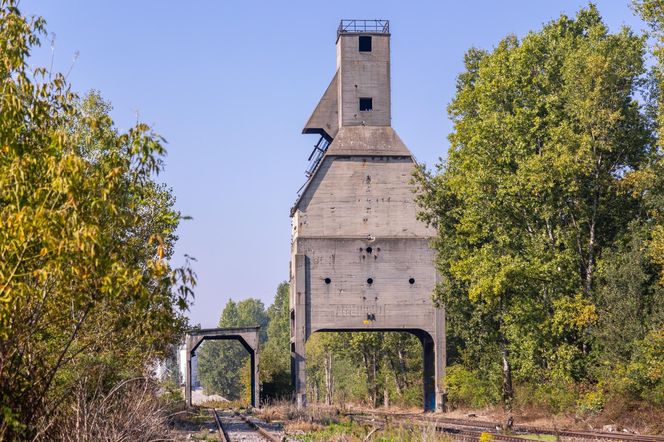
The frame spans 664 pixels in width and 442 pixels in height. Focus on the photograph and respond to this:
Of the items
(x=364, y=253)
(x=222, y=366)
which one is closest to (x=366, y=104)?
(x=364, y=253)

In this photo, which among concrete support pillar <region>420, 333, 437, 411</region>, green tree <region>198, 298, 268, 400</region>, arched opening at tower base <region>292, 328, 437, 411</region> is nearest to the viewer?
concrete support pillar <region>420, 333, 437, 411</region>

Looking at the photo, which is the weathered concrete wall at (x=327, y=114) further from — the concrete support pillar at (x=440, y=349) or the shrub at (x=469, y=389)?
the shrub at (x=469, y=389)

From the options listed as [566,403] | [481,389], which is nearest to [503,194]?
[566,403]

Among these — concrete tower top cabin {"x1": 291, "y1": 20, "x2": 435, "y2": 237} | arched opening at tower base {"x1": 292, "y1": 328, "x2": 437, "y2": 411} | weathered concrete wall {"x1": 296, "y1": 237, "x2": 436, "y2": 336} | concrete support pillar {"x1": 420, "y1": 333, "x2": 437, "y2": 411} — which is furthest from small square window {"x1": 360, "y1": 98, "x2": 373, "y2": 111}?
concrete support pillar {"x1": 420, "y1": 333, "x2": 437, "y2": 411}

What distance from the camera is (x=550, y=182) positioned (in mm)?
34438

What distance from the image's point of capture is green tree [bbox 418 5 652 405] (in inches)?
1362

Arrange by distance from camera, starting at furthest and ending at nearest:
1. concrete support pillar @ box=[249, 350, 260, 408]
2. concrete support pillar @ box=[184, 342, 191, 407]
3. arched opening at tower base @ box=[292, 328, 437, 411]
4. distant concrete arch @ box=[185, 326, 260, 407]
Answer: distant concrete arch @ box=[185, 326, 260, 407] → concrete support pillar @ box=[249, 350, 260, 408] → concrete support pillar @ box=[184, 342, 191, 407] → arched opening at tower base @ box=[292, 328, 437, 411]

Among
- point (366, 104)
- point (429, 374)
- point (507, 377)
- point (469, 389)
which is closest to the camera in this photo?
point (507, 377)

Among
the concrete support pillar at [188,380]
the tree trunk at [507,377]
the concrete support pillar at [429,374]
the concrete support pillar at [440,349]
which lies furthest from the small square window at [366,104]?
the concrete support pillar at [188,380]

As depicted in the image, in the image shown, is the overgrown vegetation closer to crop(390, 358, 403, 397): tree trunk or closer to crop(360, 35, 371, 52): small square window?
crop(360, 35, 371, 52): small square window

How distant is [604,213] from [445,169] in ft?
34.5

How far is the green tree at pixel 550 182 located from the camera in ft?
113

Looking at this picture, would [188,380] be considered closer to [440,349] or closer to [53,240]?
[440,349]

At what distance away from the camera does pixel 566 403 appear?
109ft
